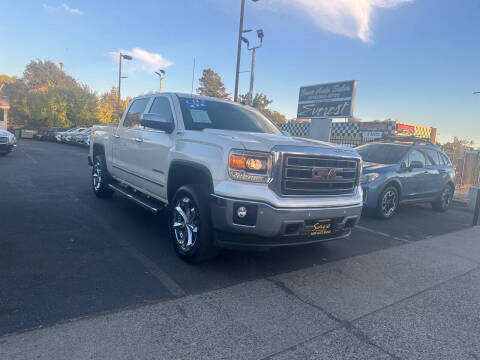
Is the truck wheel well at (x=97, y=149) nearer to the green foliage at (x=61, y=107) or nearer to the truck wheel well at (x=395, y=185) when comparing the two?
the truck wheel well at (x=395, y=185)

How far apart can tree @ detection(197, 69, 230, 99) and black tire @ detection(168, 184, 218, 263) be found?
49.1 metres

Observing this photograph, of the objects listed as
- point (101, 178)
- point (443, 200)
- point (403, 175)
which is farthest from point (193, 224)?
point (443, 200)

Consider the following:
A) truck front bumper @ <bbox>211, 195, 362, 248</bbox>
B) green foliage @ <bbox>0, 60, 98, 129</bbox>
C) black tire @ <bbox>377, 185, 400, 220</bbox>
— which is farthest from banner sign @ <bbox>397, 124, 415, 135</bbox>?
green foliage @ <bbox>0, 60, 98, 129</bbox>

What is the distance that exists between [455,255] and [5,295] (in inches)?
227

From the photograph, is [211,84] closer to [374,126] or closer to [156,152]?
[374,126]

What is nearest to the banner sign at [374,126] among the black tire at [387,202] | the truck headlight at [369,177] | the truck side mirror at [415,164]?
the truck side mirror at [415,164]

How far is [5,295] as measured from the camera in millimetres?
3104

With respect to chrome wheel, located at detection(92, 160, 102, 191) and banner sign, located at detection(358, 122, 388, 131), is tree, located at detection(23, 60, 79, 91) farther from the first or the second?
chrome wheel, located at detection(92, 160, 102, 191)

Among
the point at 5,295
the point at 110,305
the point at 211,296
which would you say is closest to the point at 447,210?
the point at 211,296

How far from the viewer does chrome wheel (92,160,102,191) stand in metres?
7.37

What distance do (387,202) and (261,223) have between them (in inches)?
195

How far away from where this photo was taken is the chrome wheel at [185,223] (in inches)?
159

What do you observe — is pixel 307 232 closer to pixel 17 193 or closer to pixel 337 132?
pixel 17 193

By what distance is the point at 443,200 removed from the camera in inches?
366
